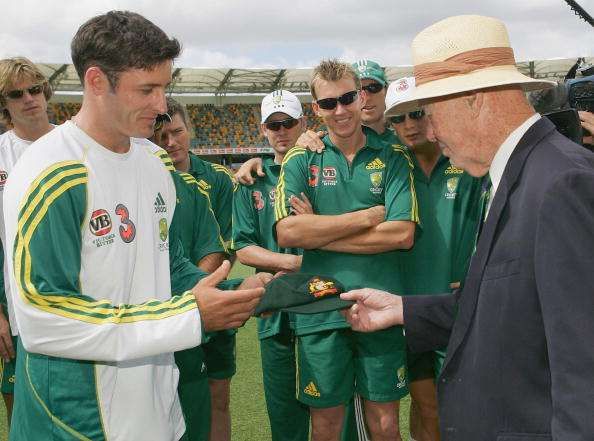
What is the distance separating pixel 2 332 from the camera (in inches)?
143

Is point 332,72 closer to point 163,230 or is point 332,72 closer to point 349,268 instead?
point 349,268

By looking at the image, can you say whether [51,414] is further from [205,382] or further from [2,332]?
[2,332]

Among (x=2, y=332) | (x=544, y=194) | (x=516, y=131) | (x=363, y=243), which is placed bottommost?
(x=2, y=332)

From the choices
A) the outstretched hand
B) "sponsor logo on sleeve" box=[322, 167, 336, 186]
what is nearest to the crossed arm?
"sponsor logo on sleeve" box=[322, 167, 336, 186]

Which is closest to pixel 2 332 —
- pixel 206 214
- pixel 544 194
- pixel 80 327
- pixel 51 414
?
pixel 206 214

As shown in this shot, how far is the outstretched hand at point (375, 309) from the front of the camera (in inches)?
96.6

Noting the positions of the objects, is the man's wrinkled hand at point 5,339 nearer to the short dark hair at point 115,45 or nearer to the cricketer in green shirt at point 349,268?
the cricketer in green shirt at point 349,268

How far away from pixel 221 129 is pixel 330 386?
138ft

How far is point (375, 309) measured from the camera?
251 cm

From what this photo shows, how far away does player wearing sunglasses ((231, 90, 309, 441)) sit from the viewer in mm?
3844

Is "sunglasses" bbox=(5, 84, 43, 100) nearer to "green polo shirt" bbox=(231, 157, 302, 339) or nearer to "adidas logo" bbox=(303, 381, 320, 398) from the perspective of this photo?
"green polo shirt" bbox=(231, 157, 302, 339)

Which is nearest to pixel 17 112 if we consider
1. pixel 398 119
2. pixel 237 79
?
pixel 398 119

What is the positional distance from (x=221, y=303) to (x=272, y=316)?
6.29ft

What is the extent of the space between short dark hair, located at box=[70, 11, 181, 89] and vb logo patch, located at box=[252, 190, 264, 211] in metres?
1.97
